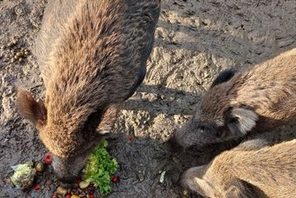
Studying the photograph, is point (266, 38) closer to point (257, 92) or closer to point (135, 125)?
point (257, 92)

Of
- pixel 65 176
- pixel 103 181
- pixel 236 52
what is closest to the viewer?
pixel 65 176

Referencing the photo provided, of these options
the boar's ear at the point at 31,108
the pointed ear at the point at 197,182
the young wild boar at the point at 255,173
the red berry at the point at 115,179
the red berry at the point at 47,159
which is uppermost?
A: the boar's ear at the point at 31,108

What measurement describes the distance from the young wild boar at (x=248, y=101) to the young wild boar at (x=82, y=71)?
3.50ft

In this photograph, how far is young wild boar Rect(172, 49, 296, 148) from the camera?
19.8 ft

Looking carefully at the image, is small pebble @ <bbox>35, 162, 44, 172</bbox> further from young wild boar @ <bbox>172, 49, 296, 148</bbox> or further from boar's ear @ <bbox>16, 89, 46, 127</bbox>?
young wild boar @ <bbox>172, 49, 296, 148</bbox>

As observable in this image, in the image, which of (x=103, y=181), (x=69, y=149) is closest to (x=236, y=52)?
(x=103, y=181)

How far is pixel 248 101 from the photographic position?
6.07m

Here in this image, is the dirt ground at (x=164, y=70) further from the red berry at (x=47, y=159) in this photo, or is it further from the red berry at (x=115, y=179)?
the red berry at (x=47, y=159)

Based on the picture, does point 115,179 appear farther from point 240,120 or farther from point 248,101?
point 248,101

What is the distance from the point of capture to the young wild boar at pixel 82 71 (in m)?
5.01

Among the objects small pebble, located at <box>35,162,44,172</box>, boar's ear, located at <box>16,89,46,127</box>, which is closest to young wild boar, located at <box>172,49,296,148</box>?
small pebble, located at <box>35,162,44,172</box>

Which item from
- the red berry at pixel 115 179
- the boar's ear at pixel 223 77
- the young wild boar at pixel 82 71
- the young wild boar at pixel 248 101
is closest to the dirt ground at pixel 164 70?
the red berry at pixel 115 179

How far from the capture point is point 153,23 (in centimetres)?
588

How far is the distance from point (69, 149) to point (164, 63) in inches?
91.6
